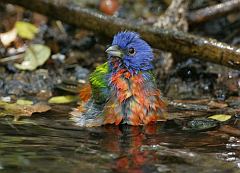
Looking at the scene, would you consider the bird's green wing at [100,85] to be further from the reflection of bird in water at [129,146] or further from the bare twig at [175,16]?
the bare twig at [175,16]

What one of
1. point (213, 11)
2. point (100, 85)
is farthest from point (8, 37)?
point (100, 85)

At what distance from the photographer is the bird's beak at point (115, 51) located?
496 cm

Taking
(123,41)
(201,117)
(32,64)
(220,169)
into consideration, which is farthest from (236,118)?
(32,64)

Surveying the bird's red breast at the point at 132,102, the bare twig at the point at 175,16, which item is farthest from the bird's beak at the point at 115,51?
the bare twig at the point at 175,16

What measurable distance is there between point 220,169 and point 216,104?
6.62ft

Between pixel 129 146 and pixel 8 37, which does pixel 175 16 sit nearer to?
pixel 8 37

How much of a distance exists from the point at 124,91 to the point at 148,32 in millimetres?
1271

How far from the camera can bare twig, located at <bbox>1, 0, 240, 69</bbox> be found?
5609 millimetres

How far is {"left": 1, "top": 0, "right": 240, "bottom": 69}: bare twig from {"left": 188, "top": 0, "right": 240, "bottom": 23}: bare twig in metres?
0.85

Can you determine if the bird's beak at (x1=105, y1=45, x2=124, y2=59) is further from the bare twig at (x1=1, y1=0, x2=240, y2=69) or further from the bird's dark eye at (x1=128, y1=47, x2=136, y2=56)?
the bare twig at (x1=1, y1=0, x2=240, y2=69)

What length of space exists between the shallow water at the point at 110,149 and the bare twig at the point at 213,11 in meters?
2.12

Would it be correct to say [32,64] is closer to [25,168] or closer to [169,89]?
[169,89]

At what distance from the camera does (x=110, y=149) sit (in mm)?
3982

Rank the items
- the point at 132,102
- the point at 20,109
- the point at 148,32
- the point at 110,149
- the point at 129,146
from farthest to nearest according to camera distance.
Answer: the point at 148,32 → the point at 20,109 → the point at 132,102 → the point at 129,146 → the point at 110,149
